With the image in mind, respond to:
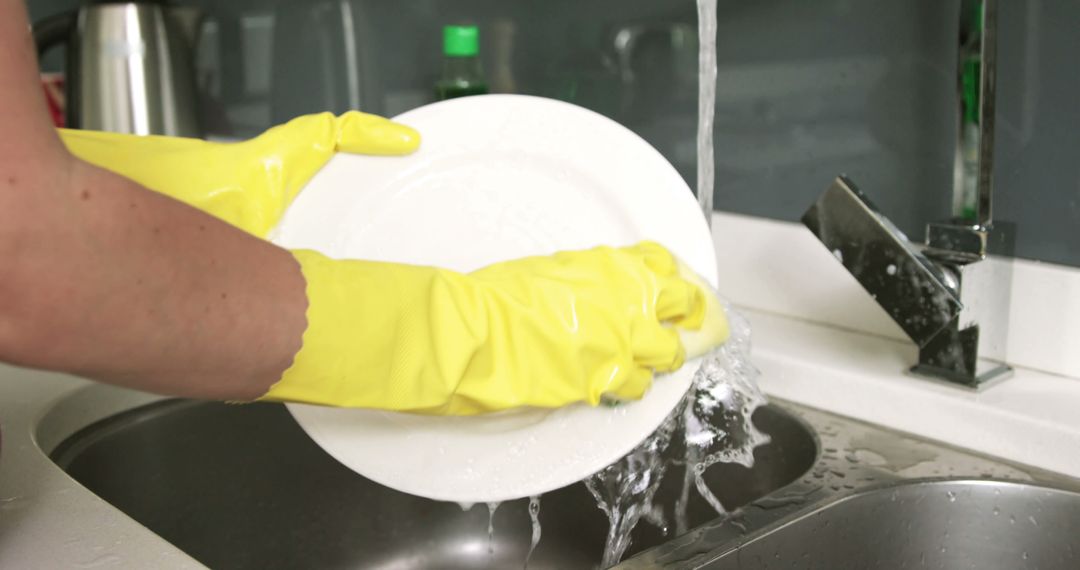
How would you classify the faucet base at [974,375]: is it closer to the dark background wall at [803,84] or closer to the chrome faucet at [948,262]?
the chrome faucet at [948,262]

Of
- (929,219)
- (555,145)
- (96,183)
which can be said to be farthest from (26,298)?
(929,219)

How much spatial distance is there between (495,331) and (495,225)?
238mm

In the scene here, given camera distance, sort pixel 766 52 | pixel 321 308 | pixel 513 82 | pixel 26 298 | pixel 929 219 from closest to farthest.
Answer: pixel 26 298 < pixel 321 308 < pixel 929 219 < pixel 766 52 < pixel 513 82

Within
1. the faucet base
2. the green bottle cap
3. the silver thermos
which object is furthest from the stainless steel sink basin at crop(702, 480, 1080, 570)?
the silver thermos

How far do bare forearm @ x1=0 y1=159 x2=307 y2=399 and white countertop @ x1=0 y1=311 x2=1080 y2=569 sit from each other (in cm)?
21

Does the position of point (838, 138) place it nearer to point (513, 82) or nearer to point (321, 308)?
point (513, 82)

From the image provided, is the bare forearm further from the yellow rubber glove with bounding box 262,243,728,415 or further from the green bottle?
the green bottle

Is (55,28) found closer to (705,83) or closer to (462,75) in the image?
(462,75)

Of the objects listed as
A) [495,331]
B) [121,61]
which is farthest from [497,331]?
[121,61]

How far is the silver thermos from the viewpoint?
1697mm

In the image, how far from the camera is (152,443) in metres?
1.16

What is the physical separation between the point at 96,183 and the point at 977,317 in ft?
2.57

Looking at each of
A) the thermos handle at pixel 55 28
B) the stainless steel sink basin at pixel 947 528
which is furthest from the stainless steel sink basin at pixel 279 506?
the thermos handle at pixel 55 28

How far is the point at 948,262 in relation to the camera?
0.95 metres
